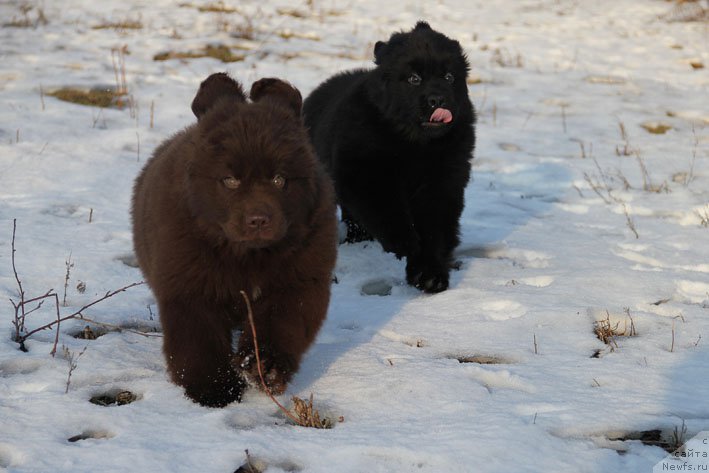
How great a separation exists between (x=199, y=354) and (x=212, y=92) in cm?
107

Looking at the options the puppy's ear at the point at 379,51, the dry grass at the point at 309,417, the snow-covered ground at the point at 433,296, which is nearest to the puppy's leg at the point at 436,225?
the snow-covered ground at the point at 433,296

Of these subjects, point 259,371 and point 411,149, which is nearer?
point 259,371

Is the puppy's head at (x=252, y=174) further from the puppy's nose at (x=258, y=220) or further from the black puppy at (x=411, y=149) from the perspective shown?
the black puppy at (x=411, y=149)

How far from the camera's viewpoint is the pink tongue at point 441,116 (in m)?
5.38

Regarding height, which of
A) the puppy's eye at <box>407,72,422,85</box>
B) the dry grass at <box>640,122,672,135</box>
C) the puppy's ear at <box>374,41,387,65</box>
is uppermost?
the puppy's ear at <box>374,41,387,65</box>

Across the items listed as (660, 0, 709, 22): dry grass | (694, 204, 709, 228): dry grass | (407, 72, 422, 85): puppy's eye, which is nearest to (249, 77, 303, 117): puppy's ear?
(407, 72, 422, 85): puppy's eye

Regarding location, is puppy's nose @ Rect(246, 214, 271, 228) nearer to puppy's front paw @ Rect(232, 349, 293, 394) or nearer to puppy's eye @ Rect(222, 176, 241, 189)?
puppy's eye @ Rect(222, 176, 241, 189)

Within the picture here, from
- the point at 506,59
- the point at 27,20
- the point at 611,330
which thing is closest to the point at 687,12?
the point at 506,59

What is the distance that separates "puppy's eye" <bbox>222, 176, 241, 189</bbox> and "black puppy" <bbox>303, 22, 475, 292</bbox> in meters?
2.30

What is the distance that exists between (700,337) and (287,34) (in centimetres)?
997

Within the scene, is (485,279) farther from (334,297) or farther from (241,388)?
(241,388)

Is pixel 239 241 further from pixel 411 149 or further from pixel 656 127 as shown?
pixel 656 127

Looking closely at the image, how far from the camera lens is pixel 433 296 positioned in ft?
16.1

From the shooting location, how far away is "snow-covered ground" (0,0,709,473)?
2.90 metres
